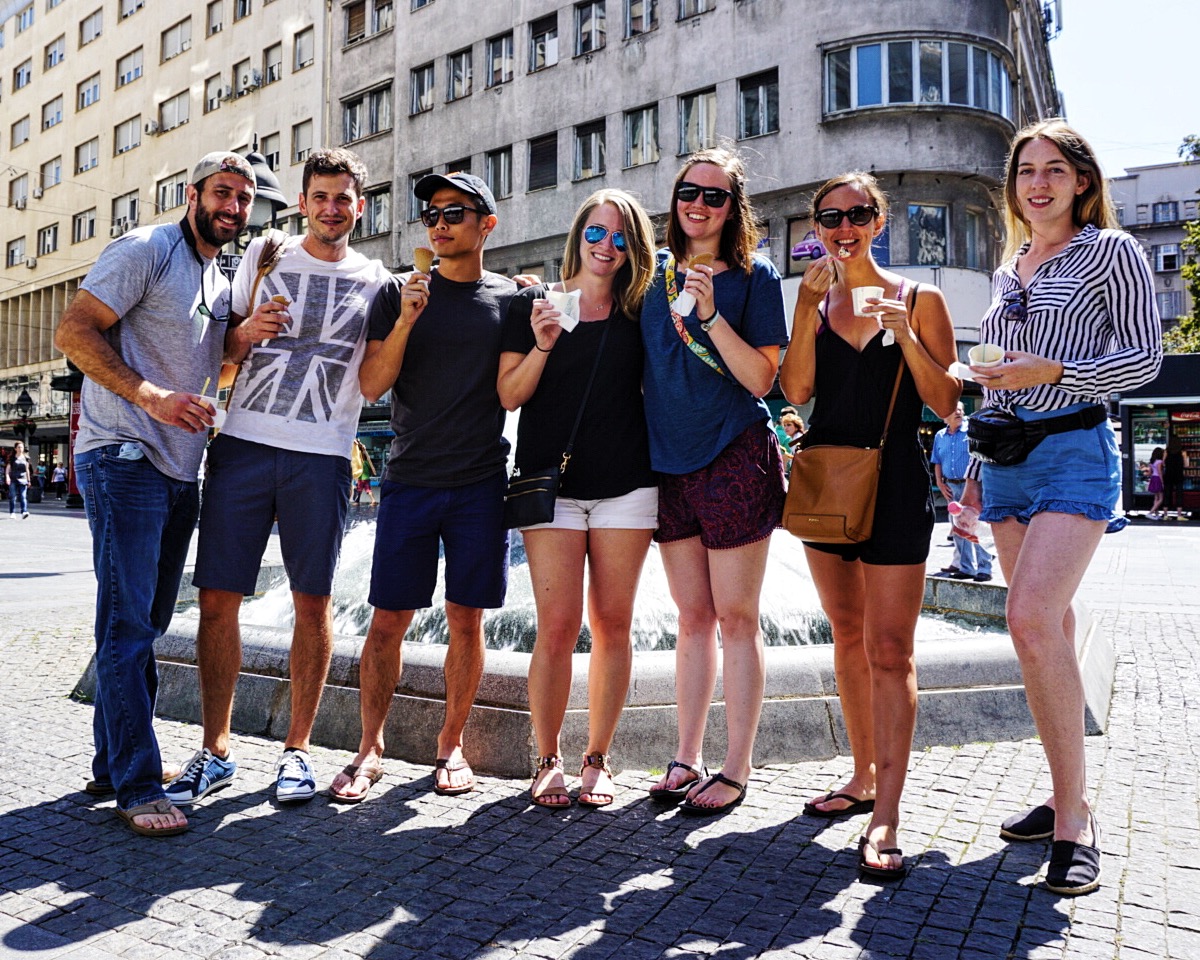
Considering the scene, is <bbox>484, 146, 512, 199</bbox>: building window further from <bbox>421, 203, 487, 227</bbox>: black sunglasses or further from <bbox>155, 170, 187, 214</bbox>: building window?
<bbox>421, 203, 487, 227</bbox>: black sunglasses

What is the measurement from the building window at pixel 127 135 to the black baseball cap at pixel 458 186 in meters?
47.1

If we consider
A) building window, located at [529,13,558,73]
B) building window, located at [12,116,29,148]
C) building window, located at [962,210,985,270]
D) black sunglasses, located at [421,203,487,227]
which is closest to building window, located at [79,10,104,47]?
building window, located at [12,116,29,148]

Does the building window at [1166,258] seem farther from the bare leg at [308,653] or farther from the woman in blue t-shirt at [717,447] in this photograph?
the bare leg at [308,653]

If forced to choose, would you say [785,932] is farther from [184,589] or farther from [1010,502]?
[184,589]

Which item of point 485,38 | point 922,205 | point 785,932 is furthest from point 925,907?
point 485,38

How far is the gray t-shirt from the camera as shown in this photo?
12.0 ft

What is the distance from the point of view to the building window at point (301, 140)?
122 feet

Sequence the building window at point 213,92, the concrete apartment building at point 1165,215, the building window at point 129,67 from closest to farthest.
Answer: the building window at point 213,92 < the building window at point 129,67 < the concrete apartment building at point 1165,215

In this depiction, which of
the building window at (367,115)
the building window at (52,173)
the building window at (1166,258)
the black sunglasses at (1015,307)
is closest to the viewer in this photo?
the black sunglasses at (1015,307)

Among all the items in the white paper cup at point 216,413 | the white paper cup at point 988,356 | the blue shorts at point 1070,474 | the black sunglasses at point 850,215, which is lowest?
the blue shorts at point 1070,474

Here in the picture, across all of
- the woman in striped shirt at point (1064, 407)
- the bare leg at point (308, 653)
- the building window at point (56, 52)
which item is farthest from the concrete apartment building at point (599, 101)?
the bare leg at point (308, 653)

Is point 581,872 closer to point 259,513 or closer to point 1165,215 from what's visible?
point 259,513

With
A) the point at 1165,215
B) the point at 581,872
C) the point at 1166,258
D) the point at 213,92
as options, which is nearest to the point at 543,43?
the point at 213,92

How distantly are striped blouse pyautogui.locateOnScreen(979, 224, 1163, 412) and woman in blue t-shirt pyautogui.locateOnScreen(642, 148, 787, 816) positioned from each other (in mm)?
803
